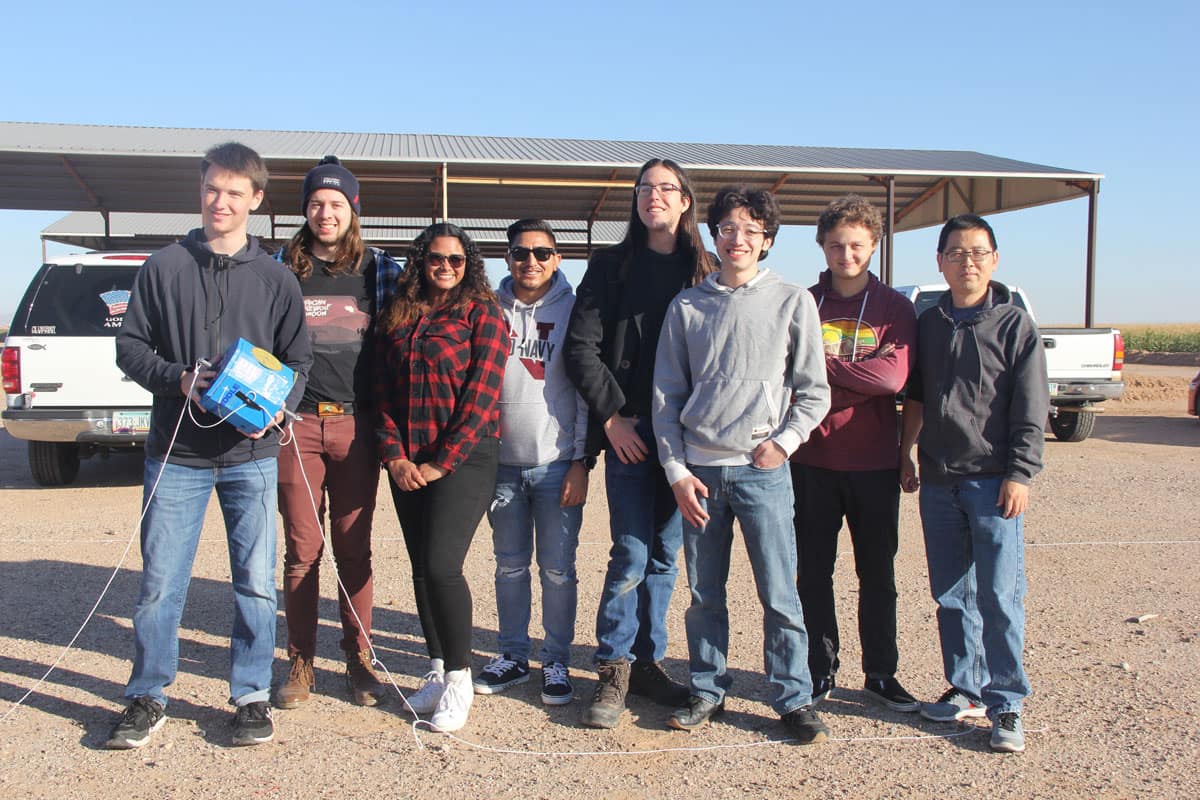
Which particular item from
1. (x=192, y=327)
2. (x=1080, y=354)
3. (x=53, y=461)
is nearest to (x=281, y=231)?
(x=53, y=461)

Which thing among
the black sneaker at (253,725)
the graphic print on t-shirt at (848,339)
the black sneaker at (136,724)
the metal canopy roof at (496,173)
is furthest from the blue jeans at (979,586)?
the metal canopy roof at (496,173)

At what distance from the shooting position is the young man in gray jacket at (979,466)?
10.9 ft

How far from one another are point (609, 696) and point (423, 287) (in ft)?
5.68

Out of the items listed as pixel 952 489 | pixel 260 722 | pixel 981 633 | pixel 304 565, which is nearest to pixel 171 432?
pixel 304 565

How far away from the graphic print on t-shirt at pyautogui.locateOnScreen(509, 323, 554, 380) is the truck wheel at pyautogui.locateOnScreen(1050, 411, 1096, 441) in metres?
10.2

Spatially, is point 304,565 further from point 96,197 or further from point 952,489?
point 96,197

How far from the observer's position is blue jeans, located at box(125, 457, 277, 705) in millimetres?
3270

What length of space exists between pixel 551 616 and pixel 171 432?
161cm

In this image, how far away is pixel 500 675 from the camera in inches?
150

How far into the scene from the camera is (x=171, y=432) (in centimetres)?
327

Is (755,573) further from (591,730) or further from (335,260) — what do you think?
(335,260)

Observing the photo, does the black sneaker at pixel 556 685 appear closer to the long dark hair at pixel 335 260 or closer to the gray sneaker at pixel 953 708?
the gray sneaker at pixel 953 708

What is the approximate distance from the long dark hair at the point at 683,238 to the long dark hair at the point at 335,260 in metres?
1.06

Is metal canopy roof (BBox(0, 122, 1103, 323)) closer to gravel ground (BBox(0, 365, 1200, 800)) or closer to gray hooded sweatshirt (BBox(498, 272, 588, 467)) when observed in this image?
gravel ground (BBox(0, 365, 1200, 800))
